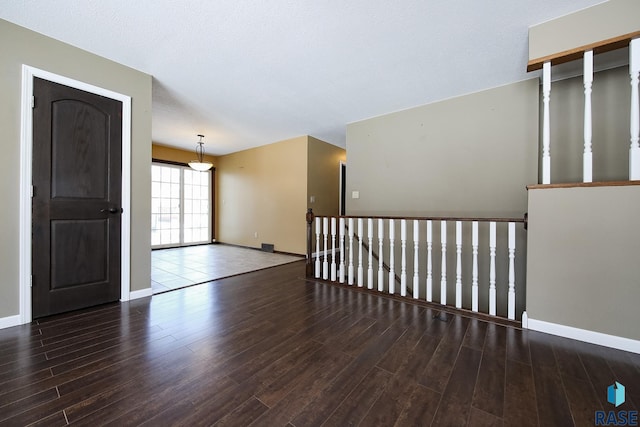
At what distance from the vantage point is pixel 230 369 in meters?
1.56

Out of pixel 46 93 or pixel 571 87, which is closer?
pixel 46 93

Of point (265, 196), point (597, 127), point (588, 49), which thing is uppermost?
point (588, 49)

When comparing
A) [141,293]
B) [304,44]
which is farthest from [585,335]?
[141,293]

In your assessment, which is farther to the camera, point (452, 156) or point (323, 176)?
point (323, 176)

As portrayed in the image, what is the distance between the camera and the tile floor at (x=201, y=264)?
11.7 feet

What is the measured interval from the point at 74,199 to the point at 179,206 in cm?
455

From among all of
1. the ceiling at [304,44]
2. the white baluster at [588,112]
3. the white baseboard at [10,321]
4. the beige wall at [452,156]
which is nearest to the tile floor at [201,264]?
the white baseboard at [10,321]

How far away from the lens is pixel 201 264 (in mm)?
4645

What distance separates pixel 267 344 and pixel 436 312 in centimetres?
166

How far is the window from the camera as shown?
635 centimetres

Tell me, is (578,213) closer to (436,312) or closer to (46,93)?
(436,312)

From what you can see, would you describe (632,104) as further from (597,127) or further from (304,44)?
(304,44)

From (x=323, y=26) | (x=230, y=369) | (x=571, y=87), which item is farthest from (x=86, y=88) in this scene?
(x=571, y=87)

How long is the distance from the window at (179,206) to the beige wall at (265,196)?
44cm
